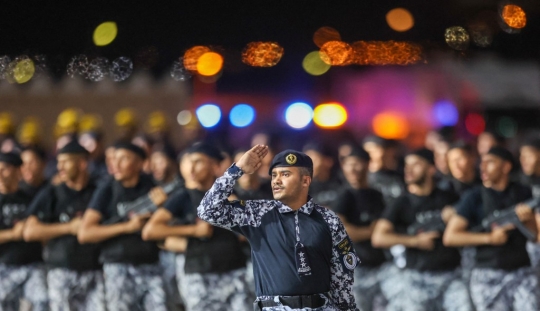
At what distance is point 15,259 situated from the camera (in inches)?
543

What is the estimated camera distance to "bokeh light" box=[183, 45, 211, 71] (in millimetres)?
32219

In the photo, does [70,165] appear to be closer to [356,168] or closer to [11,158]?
[11,158]

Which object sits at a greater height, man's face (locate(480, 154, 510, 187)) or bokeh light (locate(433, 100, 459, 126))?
bokeh light (locate(433, 100, 459, 126))

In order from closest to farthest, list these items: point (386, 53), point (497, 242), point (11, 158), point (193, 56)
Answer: point (497, 242)
point (11, 158)
point (193, 56)
point (386, 53)

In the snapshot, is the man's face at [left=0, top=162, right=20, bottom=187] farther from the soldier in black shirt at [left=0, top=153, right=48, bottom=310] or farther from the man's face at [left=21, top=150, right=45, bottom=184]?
the man's face at [left=21, top=150, right=45, bottom=184]

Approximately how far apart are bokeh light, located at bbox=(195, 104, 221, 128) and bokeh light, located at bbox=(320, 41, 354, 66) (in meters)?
4.40

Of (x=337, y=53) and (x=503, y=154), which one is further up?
(x=337, y=53)

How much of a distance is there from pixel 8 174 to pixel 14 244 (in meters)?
0.95

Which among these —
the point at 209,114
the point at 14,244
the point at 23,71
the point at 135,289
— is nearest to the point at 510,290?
the point at 135,289

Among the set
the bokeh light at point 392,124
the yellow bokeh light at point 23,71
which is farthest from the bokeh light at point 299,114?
the yellow bokeh light at point 23,71

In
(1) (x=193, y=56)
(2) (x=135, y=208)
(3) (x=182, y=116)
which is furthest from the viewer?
(1) (x=193, y=56)

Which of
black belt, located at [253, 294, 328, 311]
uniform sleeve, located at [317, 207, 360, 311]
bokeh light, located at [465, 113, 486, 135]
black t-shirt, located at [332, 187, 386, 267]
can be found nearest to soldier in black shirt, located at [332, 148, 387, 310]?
black t-shirt, located at [332, 187, 386, 267]

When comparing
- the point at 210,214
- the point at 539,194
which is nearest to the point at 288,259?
the point at 210,214

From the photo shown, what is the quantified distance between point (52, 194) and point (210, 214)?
5.36 m
